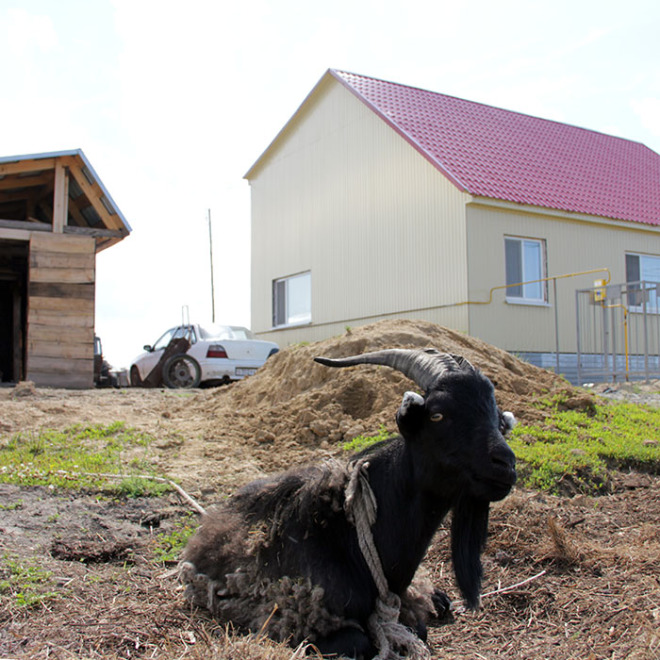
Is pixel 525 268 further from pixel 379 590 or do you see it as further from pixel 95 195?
pixel 379 590

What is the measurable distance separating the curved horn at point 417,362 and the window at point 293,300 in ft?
55.3

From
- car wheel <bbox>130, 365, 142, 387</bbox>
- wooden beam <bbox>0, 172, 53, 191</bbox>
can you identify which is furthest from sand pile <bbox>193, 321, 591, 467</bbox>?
wooden beam <bbox>0, 172, 53, 191</bbox>

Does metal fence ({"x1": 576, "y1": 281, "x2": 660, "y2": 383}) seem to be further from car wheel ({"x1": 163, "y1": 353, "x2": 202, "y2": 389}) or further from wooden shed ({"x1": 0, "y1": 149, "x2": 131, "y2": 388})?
wooden shed ({"x1": 0, "y1": 149, "x2": 131, "y2": 388})

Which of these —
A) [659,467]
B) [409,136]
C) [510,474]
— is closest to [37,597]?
[510,474]

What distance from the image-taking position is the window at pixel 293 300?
69.8 feet

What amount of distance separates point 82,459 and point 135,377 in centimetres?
1153

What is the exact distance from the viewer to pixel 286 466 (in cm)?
713

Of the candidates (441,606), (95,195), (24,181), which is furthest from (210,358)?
(441,606)

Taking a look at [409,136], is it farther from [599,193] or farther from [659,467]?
[659,467]

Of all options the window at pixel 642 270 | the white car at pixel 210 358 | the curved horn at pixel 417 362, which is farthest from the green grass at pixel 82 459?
the window at pixel 642 270

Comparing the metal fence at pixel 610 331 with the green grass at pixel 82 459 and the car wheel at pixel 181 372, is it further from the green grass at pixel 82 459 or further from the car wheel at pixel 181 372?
the green grass at pixel 82 459

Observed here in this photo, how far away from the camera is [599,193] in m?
19.0

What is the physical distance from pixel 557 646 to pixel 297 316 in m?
18.2

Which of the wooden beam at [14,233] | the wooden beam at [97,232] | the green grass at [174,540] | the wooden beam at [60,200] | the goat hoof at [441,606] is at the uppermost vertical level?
the wooden beam at [60,200]
